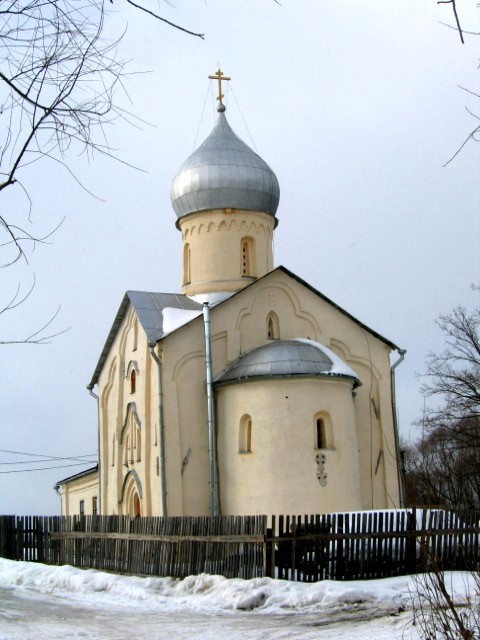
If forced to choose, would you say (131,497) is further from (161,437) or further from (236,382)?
(236,382)

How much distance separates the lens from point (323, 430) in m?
19.7

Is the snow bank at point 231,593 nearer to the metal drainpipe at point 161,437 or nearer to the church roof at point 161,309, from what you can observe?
the metal drainpipe at point 161,437

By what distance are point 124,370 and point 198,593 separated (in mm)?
10704

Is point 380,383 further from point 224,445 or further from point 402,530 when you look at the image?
point 402,530

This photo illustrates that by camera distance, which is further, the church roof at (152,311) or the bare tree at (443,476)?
the church roof at (152,311)

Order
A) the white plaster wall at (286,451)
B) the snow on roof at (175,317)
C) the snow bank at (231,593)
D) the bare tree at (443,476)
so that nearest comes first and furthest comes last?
the bare tree at (443,476) < the snow bank at (231,593) < the white plaster wall at (286,451) < the snow on roof at (175,317)

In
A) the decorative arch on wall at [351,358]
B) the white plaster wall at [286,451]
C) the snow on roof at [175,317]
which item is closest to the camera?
the white plaster wall at [286,451]

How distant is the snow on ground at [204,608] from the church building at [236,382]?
5748 mm

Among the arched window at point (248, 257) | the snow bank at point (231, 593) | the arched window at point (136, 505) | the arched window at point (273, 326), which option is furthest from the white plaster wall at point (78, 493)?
the snow bank at point (231, 593)

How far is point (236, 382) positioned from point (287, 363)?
1.24 meters

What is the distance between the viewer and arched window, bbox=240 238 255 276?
23800 mm

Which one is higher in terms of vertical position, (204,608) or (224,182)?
(224,182)

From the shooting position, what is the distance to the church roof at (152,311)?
21.2 m

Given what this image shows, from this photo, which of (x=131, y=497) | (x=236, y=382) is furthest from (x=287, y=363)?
(x=131, y=497)
